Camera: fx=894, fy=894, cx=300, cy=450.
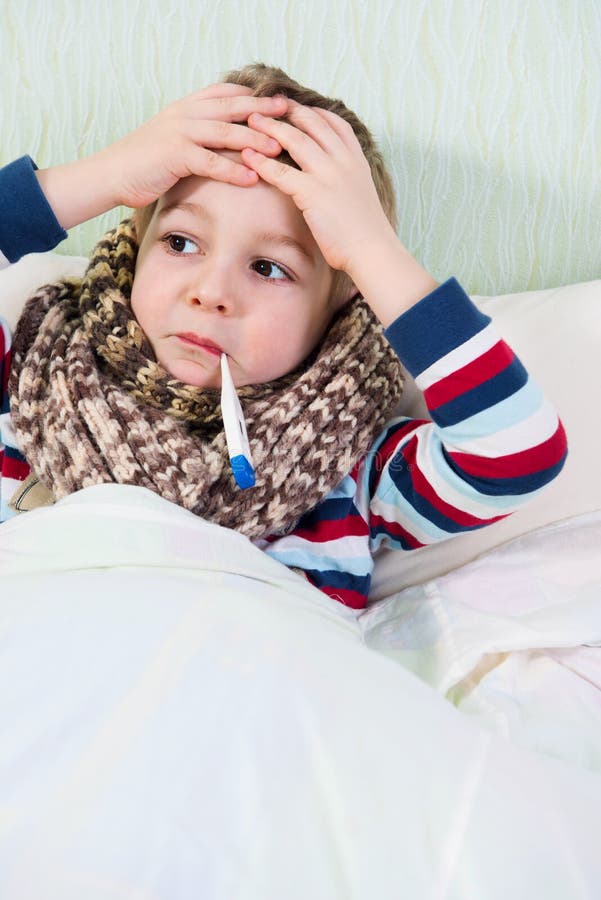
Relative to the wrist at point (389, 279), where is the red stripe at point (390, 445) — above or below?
below

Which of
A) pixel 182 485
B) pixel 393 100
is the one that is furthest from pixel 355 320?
pixel 393 100

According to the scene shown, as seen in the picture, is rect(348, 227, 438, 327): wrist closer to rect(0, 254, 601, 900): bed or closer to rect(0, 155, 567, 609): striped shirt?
rect(0, 155, 567, 609): striped shirt

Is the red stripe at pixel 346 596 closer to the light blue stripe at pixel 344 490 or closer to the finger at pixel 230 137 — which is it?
the light blue stripe at pixel 344 490

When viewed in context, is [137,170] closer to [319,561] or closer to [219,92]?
[219,92]

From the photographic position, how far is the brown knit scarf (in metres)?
0.80

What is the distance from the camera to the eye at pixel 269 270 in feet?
2.77

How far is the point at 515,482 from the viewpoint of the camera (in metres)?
0.78

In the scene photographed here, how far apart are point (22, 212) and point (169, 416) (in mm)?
245

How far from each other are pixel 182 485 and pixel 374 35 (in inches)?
26.4

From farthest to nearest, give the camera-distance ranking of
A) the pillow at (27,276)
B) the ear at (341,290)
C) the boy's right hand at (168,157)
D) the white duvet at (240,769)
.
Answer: the pillow at (27,276) → the ear at (341,290) → the boy's right hand at (168,157) → the white duvet at (240,769)

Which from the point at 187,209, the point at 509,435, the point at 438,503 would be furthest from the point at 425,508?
the point at 187,209

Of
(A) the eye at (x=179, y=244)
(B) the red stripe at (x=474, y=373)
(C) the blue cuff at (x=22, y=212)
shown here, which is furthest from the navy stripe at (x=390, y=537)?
(C) the blue cuff at (x=22, y=212)

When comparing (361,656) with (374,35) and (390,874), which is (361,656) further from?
(374,35)

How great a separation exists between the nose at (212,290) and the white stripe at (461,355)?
0.64 ft
